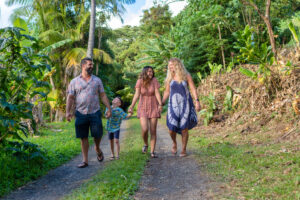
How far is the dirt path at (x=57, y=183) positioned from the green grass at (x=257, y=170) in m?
2.11

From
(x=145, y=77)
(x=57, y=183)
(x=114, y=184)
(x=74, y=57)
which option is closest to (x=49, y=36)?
(x=74, y=57)

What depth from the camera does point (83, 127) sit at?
5.92 metres

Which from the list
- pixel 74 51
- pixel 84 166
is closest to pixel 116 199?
pixel 84 166

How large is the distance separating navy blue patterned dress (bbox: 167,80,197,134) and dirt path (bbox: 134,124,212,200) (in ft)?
2.30

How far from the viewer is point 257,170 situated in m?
4.59

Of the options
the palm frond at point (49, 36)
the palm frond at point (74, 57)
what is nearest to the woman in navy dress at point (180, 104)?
the palm frond at point (49, 36)

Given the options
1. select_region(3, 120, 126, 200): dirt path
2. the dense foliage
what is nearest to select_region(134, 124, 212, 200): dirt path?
select_region(3, 120, 126, 200): dirt path

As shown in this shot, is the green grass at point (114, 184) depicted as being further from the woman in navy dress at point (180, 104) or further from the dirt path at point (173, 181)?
the woman in navy dress at point (180, 104)

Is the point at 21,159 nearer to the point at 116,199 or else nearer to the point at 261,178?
the point at 116,199

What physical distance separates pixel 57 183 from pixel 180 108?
2862 mm

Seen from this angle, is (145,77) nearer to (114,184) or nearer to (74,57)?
(114,184)

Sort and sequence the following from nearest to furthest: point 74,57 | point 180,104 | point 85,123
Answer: point 85,123 → point 180,104 → point 74,57

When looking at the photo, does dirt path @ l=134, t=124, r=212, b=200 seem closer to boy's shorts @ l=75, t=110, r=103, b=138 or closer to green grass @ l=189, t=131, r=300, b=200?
green grass @ l=189, t=131, r=300, b=200

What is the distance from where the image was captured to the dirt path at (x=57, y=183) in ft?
14.1
